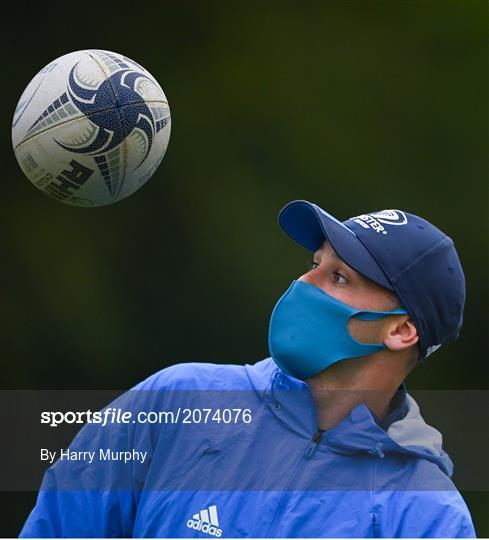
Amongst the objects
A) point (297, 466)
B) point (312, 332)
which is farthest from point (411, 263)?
point (297, 466)

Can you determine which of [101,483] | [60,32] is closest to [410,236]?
[101,483]

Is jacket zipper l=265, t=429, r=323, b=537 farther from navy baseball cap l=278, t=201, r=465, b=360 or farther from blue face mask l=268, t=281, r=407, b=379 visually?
navy baseball cap l=278, t=201, r=465, b=360

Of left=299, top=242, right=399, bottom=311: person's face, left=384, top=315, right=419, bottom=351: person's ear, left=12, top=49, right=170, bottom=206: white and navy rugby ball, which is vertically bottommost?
left=384, top=315, right=419, bottom=351: person's ear

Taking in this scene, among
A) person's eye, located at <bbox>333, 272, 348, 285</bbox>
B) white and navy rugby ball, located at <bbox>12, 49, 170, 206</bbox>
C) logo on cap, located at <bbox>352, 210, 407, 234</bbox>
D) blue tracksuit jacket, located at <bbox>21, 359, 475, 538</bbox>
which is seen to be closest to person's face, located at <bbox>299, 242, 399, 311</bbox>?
person's eye, located at <bbox>333, 272, 348, 285</bbox>

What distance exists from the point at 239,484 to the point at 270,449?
0.49ft

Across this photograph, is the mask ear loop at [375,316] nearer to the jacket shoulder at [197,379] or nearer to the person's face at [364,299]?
the person's face at [364,299]

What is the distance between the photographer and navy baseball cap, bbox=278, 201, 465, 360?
3.75 metres

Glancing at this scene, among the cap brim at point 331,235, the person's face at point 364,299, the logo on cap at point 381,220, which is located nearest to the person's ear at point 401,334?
the person's face at point 364,299

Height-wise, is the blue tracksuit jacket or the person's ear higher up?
the person's ear

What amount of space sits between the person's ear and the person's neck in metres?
0.05

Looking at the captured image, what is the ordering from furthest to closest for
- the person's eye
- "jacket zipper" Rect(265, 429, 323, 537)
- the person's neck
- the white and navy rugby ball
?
the white and navy rugby ball, the person's eye, the person's neck, "jacket zipper" Rect(265, 429, 323, 537)

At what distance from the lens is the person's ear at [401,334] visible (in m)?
3.78

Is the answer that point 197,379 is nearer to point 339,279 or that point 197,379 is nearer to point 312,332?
point 312,332

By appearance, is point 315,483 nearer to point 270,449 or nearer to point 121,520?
point 270,449
